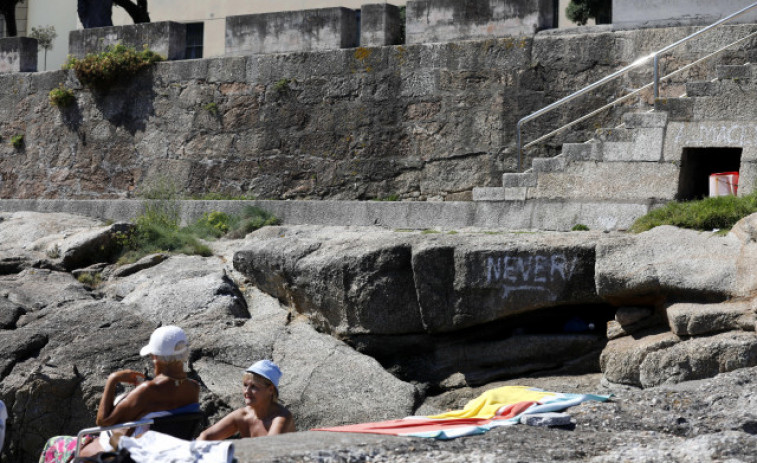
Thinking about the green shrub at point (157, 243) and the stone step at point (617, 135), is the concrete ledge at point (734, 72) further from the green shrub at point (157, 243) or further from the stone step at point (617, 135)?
the green shrub at point (157, 243)

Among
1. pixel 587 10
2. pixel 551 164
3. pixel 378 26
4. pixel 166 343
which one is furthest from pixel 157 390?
pixel 587 10

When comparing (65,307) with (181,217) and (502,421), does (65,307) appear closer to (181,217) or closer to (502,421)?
(181,217)

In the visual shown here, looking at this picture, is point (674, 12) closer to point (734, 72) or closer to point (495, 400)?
point (734, 72)

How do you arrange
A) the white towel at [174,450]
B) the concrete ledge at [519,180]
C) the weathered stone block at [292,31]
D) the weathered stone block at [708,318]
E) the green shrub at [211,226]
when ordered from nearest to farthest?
the white towel at [174,450]
the weathered stone block at [708,318]
the concrete ledge at [519,180]
the green shrub at [211,226]
the weathered stone block at [292,31]

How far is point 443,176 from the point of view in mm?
12227

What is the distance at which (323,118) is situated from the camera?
13.0 m

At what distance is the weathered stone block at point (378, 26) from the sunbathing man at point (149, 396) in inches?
266

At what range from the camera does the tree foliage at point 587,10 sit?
72.4ft

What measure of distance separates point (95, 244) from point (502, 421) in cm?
613

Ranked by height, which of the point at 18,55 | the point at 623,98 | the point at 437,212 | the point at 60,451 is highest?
the point at 18,55

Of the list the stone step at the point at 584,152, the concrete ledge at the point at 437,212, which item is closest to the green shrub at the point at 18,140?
the concrete ledge at the point at 437,212

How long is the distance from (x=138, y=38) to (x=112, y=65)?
48cm

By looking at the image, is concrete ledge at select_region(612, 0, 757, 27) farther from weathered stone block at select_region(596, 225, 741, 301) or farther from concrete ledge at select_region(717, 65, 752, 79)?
weathered stone block at select_region(596, 225, 741, 301)

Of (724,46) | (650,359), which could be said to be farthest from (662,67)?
(650,359)
